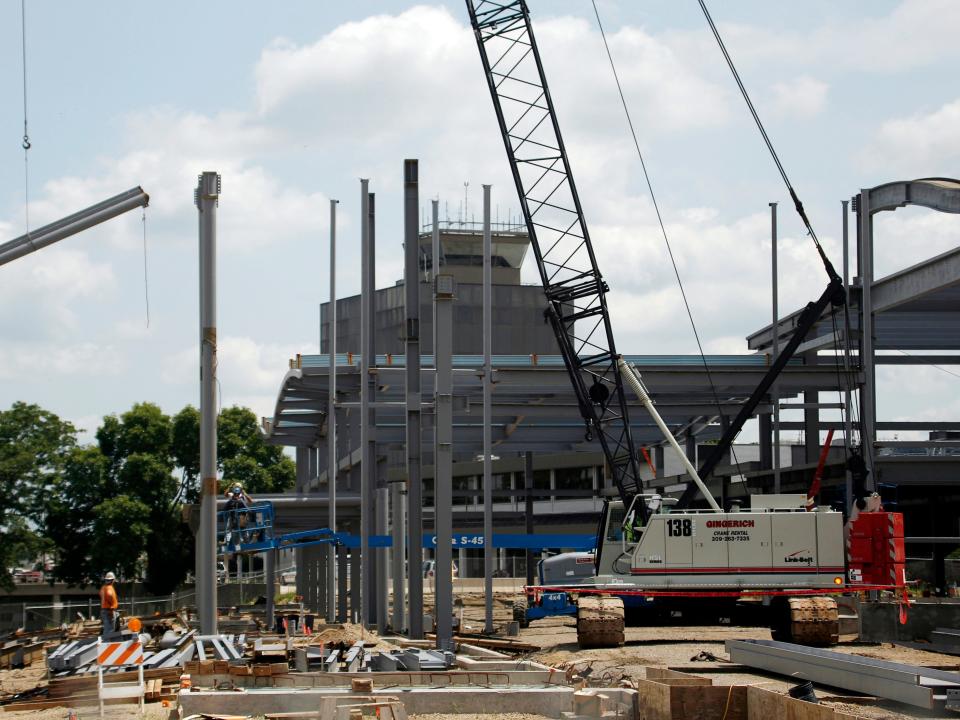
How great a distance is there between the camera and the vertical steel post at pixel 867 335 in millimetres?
37844

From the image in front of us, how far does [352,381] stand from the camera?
4053cm

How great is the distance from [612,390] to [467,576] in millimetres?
54049

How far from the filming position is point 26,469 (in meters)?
72.1

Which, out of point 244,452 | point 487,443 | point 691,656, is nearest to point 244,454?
point 244,452

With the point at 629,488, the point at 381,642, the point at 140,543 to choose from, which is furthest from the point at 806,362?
the point at 140,543

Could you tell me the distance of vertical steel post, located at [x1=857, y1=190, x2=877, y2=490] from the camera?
124ft

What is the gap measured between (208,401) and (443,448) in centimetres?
605

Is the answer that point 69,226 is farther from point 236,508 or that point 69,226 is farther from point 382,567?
point 382,567

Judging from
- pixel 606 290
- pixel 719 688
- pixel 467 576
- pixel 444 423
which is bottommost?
pixel 467 576

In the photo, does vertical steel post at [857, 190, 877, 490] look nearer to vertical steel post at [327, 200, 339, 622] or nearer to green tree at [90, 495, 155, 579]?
vertical steel post at [327, 200, 339, 622]

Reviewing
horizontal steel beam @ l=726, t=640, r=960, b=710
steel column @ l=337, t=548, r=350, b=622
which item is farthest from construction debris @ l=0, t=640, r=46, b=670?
horizontal steel beam @ l=726, t=640, r=960, b=710

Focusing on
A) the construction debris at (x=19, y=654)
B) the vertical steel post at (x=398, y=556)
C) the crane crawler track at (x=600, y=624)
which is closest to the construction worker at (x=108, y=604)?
the construction debris at (x=19, y=654)

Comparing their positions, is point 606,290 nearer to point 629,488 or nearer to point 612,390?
point 612,390

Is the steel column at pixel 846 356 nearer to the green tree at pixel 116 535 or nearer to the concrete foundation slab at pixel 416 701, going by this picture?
the concrete foundation slab at pixel 416 701
